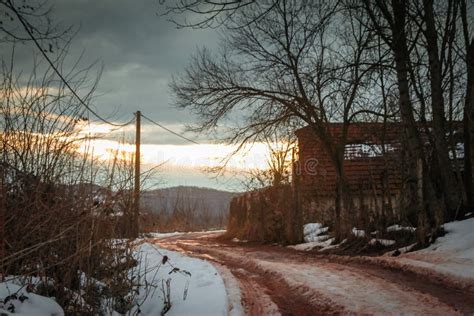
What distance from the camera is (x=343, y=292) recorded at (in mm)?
6254

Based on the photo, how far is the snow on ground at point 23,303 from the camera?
3.68m

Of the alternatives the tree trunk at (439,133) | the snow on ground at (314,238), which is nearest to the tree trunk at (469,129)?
the tree trunk at (439,133)

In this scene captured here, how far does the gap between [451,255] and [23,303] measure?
7.06 meters

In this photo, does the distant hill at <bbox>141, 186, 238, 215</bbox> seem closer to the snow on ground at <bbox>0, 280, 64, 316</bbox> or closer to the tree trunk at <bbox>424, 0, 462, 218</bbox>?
the snow on ground at <bbox>0, 280, 64, 316</bbox>

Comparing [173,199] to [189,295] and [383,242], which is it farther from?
[189,295]

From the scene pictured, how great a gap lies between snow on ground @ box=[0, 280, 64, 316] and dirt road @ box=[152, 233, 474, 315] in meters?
2.30

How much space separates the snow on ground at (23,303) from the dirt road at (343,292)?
Result: 2.30 meters

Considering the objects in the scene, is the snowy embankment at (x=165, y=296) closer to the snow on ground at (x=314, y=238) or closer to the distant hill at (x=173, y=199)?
the distant hill at (x=173, y=199)

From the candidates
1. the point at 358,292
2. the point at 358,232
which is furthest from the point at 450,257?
the point at 358,232

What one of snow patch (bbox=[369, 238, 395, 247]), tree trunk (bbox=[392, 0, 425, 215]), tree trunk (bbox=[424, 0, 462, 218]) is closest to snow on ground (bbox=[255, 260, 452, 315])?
snow patch (bbox=[369, 238, 395, 247])

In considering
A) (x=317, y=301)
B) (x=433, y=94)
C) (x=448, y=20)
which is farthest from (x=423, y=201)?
(x=317, y=301)

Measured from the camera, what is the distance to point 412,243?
10094mm

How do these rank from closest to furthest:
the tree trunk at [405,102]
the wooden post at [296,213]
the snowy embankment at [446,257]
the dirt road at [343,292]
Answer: the dirt road at [343,292]
the snowy embankment at [446,257]
the tree trunk at [405,102]
the wooden post at [296,213]

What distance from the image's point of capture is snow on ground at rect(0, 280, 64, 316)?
368cm
